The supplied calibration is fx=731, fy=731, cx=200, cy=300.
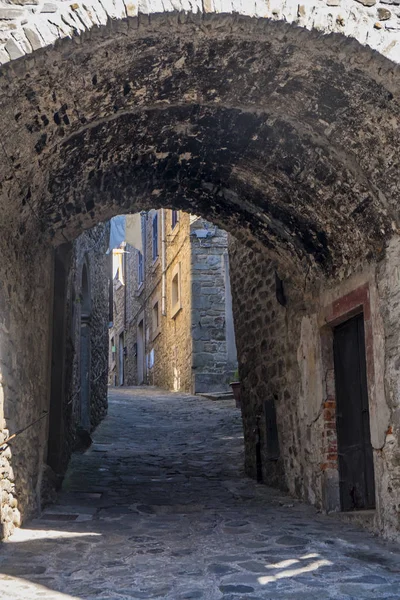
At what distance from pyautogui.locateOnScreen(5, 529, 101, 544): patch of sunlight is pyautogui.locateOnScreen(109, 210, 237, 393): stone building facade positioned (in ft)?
32.6

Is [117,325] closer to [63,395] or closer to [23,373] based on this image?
[63,395]

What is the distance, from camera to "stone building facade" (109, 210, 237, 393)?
15.0 metres

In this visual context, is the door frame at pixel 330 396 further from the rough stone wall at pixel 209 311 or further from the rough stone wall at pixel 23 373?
the rough stone wall at pixel 209 311

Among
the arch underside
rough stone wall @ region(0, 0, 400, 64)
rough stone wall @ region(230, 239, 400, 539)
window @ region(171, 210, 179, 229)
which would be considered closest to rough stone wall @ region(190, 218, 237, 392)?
window @ region(171, 210, 179, 229)

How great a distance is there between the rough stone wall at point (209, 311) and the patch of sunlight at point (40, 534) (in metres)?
9.95

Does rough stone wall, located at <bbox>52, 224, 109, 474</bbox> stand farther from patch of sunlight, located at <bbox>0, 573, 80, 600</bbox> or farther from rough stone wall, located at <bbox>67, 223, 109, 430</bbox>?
patch of sunlight, located at <bbox>0, 573, 80, 600</bbox>

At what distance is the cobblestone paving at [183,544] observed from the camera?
3555mm

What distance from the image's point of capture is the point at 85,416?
377 inches

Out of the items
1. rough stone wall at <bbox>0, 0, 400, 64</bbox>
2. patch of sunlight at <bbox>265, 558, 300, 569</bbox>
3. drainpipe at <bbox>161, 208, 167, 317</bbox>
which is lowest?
patch of sunlight at <bbox>265, 558, 300, 569</bbox>

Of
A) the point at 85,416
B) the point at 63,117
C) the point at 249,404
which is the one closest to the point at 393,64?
the point at 63,117

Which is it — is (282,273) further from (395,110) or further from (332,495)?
(395,110)

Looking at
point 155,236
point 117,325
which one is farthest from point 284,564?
point 117,325

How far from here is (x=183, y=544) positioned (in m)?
4.60

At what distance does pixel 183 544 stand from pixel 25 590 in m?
1.35
